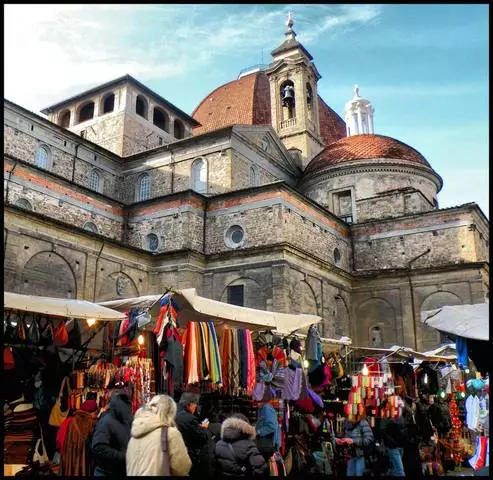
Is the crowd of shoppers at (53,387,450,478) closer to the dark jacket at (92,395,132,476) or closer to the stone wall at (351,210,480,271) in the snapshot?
the dark jacket at (92,395,132,476)

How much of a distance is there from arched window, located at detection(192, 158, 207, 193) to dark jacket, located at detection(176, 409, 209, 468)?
2056 cm

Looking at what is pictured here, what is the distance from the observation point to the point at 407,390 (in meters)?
13.3

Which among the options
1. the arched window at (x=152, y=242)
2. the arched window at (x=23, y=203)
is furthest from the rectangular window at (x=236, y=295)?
the arched window at (x=23, y=203)

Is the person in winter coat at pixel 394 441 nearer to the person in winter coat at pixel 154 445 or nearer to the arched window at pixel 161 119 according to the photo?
the person in winter coat at pixel 154 445

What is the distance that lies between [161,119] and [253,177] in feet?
29.7

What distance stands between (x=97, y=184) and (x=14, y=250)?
38.6ft

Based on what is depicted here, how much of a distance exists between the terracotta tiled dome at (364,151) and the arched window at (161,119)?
9450 mm

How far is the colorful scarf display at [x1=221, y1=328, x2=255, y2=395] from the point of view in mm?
8906

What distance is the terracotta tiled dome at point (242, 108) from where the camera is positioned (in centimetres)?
4025

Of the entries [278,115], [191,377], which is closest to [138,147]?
[278,115]

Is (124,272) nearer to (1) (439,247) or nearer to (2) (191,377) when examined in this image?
(2) (191,377)

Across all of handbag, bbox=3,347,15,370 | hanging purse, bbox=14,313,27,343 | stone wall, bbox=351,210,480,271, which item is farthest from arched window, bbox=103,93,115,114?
handbag, bbox=3,347,15,370

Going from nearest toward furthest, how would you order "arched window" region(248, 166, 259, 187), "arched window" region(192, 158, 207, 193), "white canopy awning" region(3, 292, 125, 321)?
"white canopy awning" region(3, 292, 125, 321) → "arched window" region(192, 158, 207, 193) → "arched window" region(248, 166, 259, 187)

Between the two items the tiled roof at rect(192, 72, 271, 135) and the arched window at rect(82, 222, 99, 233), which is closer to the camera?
the arched window at rect(82, 222, 99, 233)
